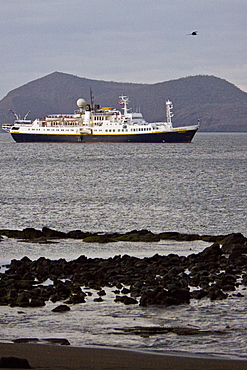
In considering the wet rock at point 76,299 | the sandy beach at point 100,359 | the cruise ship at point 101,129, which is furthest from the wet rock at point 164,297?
the cruise ship at point 101,129

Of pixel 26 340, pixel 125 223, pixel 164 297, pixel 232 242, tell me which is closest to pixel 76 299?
pixel 164 297

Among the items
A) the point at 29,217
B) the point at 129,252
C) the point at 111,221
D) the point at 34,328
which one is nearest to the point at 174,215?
the point at 111,221

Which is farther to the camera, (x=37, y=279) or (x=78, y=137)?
(x=78, y=137)

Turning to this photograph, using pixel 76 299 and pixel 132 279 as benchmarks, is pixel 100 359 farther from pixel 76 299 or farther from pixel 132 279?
pixel 132 279

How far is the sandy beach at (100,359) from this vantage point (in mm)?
6371

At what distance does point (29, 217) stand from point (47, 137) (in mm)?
84961

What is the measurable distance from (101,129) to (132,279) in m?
93.7

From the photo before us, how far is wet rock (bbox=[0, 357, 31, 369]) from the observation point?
5996 mm

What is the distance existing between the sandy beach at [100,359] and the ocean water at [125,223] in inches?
17.1

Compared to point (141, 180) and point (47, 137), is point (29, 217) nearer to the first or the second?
point (141, 180)

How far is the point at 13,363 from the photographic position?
6.04 m

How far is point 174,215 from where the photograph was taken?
76.1 feet

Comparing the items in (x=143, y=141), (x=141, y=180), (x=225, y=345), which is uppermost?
(x=143, y=141)

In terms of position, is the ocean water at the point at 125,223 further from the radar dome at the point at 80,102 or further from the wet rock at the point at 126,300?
the radar dome at the point at 80,102
